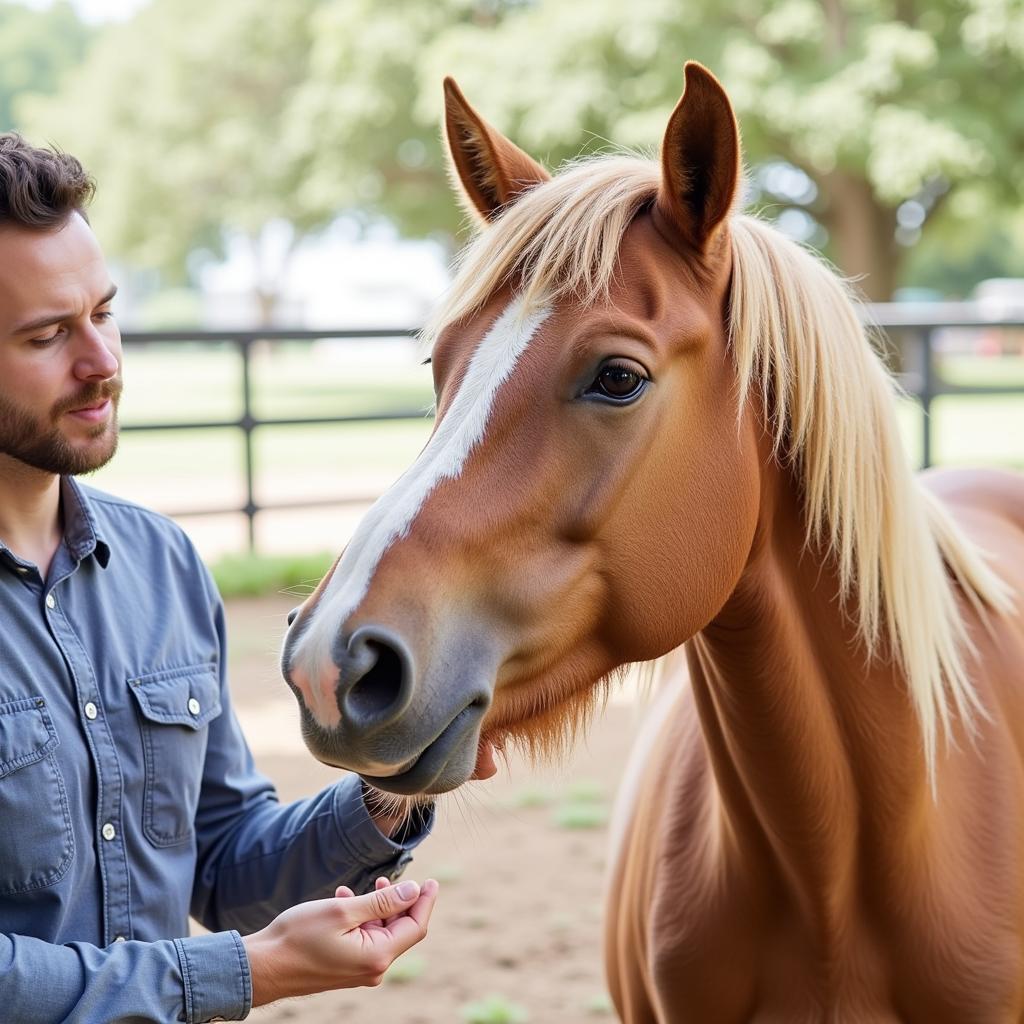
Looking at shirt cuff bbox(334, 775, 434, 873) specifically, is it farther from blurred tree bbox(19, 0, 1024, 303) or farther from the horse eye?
blurred tree bbox(19, 0, 1024, 303)

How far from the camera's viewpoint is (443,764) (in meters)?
1.46

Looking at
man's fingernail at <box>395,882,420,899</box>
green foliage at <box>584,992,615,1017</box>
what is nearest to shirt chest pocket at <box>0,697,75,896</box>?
man's fingernail at <box>395,882,420,899</box>

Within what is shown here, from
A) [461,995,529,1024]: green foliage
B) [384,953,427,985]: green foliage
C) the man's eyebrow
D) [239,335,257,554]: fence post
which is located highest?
the man's eyebrow

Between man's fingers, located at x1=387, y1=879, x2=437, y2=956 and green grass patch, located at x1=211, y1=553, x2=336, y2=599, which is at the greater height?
man's fingers, located at x1=387, y1=879, x2=437, y2=956

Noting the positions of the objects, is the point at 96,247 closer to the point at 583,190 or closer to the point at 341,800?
the point at 583,190

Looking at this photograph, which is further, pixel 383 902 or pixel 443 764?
pixel 383 902

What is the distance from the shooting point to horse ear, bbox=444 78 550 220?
1891 millimetres

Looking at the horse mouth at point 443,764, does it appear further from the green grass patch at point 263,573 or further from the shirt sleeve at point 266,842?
the green grass patch at point 263,573

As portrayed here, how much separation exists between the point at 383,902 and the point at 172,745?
1.47 feet

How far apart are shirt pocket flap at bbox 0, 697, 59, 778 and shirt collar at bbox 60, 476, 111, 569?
10.3 inches

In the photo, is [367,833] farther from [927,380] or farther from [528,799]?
[927,380]

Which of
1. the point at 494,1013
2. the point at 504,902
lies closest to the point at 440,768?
the point at 494,1013

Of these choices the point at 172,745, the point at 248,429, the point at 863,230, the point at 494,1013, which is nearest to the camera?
the point at 172,745

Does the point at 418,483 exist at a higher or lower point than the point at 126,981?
higher
